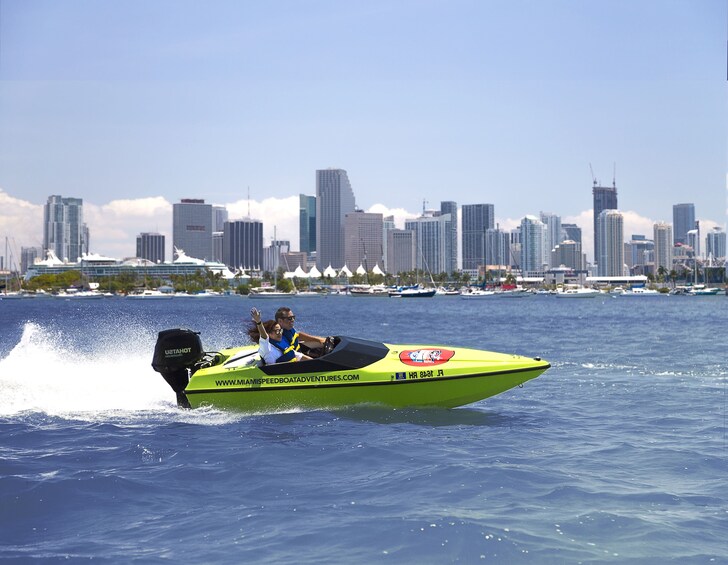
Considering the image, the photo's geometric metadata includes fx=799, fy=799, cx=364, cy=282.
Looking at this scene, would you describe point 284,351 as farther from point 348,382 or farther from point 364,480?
point 364,480

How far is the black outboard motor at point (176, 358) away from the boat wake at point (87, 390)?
45 centimetres

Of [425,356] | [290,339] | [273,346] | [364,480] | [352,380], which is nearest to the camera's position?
[364,480]

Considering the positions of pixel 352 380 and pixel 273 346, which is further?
pixel 273 346

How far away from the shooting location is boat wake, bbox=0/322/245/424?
529 inches

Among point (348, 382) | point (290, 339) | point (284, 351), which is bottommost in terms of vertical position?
point (348, 382)

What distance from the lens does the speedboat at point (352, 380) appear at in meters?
13.0

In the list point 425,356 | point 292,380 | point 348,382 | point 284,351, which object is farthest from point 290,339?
point 425,356

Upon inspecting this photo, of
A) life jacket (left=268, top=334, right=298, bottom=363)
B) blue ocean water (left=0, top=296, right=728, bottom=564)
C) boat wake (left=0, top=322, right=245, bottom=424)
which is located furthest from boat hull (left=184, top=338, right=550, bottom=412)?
boat wake (left=0, top=322, right=245, bottom=424)

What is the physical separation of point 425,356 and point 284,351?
7.70 ft

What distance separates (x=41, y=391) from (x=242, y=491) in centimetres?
825

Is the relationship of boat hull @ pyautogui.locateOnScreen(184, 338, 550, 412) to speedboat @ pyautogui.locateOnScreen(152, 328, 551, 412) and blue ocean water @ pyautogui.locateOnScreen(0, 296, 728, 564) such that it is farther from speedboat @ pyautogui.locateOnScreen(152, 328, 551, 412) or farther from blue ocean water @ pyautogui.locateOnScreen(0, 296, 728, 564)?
blue ocean water @ pyautogui.locateOnScreen(0, 296, 728, 564)

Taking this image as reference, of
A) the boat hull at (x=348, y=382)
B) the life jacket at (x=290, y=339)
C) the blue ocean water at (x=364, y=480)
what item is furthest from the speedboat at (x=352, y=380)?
the life jacket at (x=290, y=339)

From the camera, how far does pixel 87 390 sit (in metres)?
15.4

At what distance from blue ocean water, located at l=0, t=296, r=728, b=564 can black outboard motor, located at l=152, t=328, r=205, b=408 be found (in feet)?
1.67
